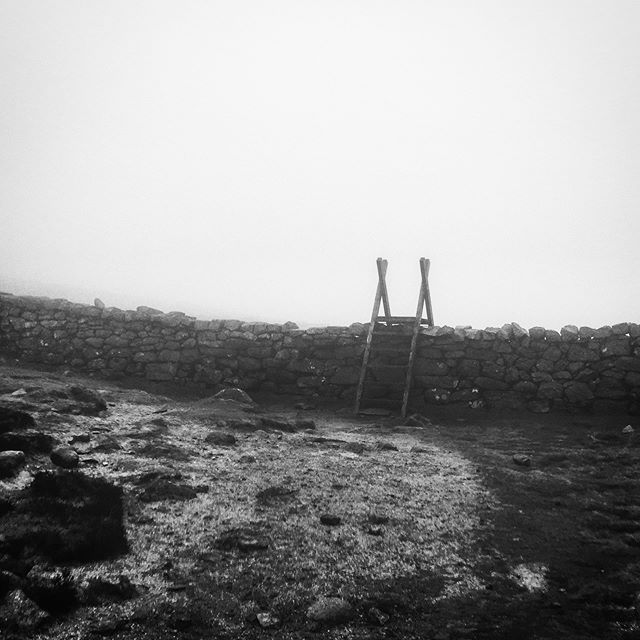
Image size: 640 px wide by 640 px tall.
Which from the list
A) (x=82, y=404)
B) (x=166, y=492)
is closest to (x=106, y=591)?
(x=166, y=492)

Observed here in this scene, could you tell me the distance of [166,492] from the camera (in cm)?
352

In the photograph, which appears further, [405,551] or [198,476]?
[198,476]

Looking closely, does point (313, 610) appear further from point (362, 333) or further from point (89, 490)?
point (362, 333)

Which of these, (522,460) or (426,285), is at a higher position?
(426,285)

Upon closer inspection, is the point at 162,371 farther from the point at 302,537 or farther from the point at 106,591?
the point at 106,591

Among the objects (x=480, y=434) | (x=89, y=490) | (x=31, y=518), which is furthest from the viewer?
(x=480, y=434)

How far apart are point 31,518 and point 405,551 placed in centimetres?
255

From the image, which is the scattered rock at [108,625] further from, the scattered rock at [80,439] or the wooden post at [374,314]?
the wooden post at [374,314]

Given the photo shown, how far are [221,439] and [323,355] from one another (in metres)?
4.23

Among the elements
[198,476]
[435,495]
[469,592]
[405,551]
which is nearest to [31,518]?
[198,476]

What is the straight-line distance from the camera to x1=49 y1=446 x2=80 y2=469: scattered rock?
12.1 ft

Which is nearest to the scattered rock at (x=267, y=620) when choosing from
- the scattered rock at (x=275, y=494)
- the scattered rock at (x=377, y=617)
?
the scattered rock at (x=377, y=617)

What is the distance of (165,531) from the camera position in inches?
115

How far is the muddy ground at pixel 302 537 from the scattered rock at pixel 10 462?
0.19 feet
